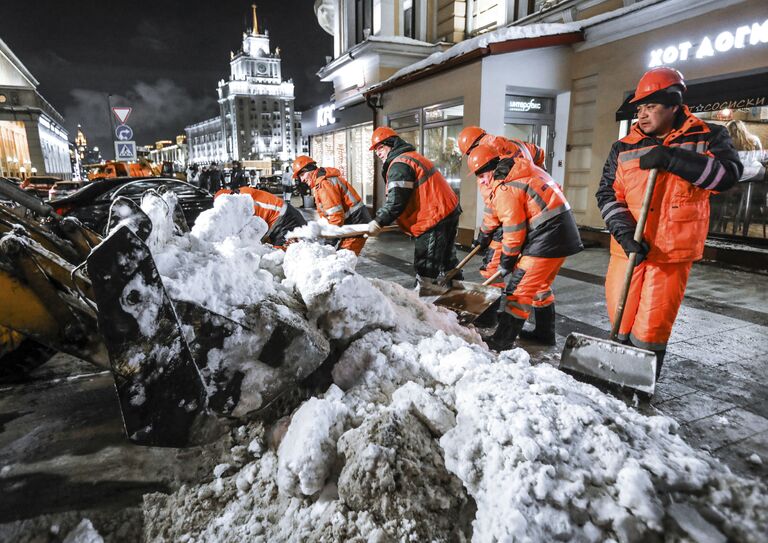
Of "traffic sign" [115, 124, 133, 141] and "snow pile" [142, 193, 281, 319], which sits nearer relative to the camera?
"snow pile" [142, 193, 281, 319]

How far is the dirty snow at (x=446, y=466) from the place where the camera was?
1.45 meters

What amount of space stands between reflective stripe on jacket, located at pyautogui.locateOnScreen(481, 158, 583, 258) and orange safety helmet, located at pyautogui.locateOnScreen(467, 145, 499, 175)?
0.28 meters

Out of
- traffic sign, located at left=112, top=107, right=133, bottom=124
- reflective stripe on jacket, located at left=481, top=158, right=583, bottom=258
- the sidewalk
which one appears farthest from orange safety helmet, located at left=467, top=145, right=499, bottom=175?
traffic sign, located at left=112, top=107, right=133, bottom=124

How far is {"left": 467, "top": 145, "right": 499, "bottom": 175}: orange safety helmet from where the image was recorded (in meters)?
3.81

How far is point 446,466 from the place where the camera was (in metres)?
1.74

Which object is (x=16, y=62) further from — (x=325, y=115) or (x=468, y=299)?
(x=468, y=299)

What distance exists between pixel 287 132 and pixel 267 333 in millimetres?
106971

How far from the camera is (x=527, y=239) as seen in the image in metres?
3.64

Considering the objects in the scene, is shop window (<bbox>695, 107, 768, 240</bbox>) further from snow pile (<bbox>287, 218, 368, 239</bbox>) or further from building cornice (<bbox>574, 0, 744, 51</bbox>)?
snow pile (<bbox>287, 218, 368, 239</bbox>)

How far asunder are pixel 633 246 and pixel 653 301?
15.6 inches

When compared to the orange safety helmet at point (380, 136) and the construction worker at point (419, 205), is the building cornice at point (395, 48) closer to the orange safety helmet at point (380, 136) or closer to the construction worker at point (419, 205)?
the orange safety helmet at point (380, 136)

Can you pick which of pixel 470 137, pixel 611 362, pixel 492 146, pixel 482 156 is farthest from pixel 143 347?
pixel 470 137

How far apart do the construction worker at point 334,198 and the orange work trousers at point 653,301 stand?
3.30 meters

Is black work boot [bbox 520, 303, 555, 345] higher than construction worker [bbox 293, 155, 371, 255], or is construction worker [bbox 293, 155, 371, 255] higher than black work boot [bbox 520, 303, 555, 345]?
construction worker [bbox 293, 155, 371, 255]
